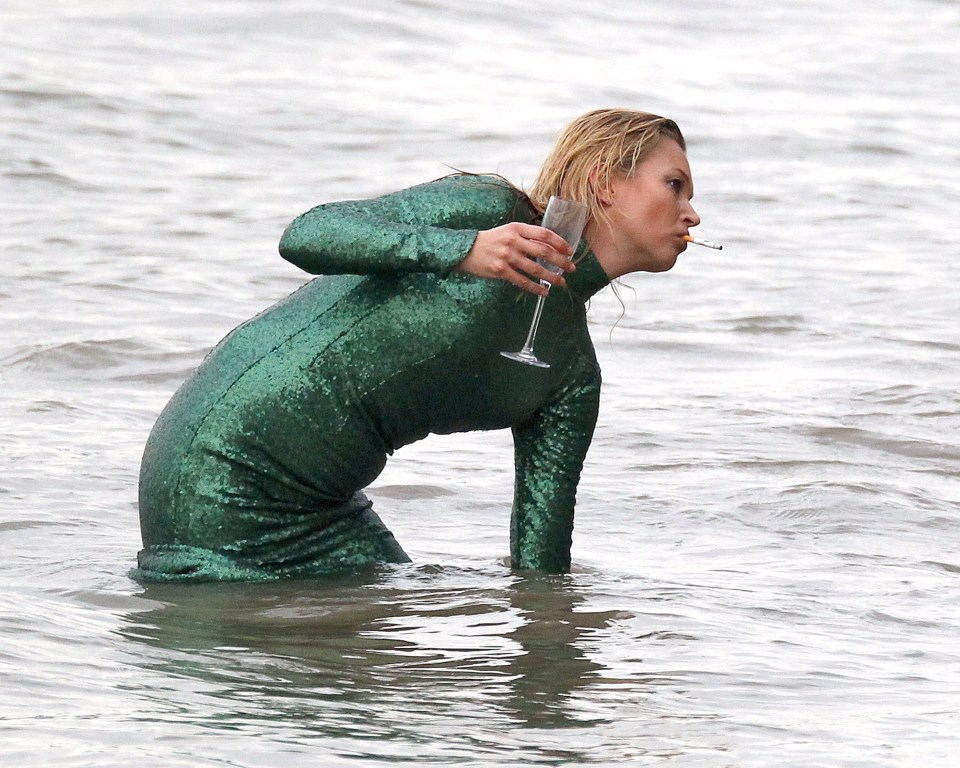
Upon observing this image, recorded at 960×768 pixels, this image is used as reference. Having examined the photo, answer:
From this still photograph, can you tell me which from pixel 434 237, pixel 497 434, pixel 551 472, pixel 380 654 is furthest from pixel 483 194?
pixel 497 434

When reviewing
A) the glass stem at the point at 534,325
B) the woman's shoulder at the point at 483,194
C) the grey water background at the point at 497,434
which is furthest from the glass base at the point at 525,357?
the grey water background at the point at 497,434

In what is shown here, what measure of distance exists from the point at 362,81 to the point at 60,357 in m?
9.33

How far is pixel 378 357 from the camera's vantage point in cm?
447

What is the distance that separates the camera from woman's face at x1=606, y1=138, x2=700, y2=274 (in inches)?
178

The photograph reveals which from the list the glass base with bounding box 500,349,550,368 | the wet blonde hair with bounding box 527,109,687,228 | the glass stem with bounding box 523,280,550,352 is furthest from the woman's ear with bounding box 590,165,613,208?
the glass base with bounding box 500,349,550,368

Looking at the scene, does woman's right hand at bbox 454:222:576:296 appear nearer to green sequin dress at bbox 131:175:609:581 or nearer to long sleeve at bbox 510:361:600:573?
green sequin dress at bbox 131:175:609:581

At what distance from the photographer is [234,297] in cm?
992

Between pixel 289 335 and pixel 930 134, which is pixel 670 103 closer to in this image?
pixel 930 134

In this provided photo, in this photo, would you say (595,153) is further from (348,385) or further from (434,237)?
(348,385)

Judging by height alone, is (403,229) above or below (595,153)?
below

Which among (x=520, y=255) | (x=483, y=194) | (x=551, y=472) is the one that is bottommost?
(x=551, y=472)

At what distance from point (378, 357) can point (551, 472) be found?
654 millimetres

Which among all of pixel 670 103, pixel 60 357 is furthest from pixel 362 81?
pixel 60 357

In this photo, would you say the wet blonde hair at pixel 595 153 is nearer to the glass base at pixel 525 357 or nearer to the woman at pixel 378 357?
the woman at pixel 378 357
